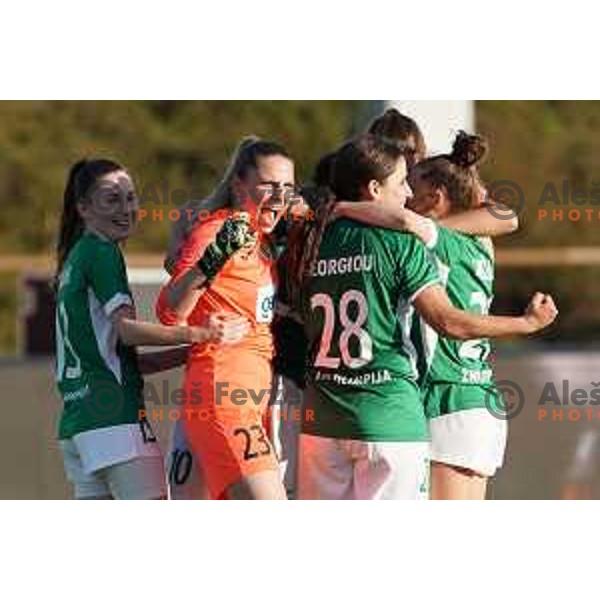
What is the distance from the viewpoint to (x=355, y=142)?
7332 millimetres

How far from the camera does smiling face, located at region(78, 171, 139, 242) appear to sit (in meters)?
7.55

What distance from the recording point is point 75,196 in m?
7.62

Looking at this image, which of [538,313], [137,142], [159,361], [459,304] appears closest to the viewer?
[538,313]

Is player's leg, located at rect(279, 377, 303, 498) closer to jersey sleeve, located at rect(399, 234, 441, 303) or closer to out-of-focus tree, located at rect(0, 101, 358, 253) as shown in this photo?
jersey sleeve, located at rect(399, 234, 441, 303)

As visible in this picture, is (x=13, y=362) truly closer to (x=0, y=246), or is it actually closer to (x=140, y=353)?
(x=140, y=353)

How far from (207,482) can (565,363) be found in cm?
515

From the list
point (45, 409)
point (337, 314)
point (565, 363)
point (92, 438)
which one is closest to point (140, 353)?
point (92, 438)

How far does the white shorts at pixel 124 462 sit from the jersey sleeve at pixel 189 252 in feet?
1.62

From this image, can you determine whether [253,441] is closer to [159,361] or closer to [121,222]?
[159,361]

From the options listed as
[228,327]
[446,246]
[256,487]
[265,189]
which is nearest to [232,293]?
[228,327]

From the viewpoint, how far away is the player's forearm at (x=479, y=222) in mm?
7652

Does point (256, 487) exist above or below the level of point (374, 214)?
below

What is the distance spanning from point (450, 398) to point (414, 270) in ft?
2.05

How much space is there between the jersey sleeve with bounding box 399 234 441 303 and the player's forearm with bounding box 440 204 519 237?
0.43 m
